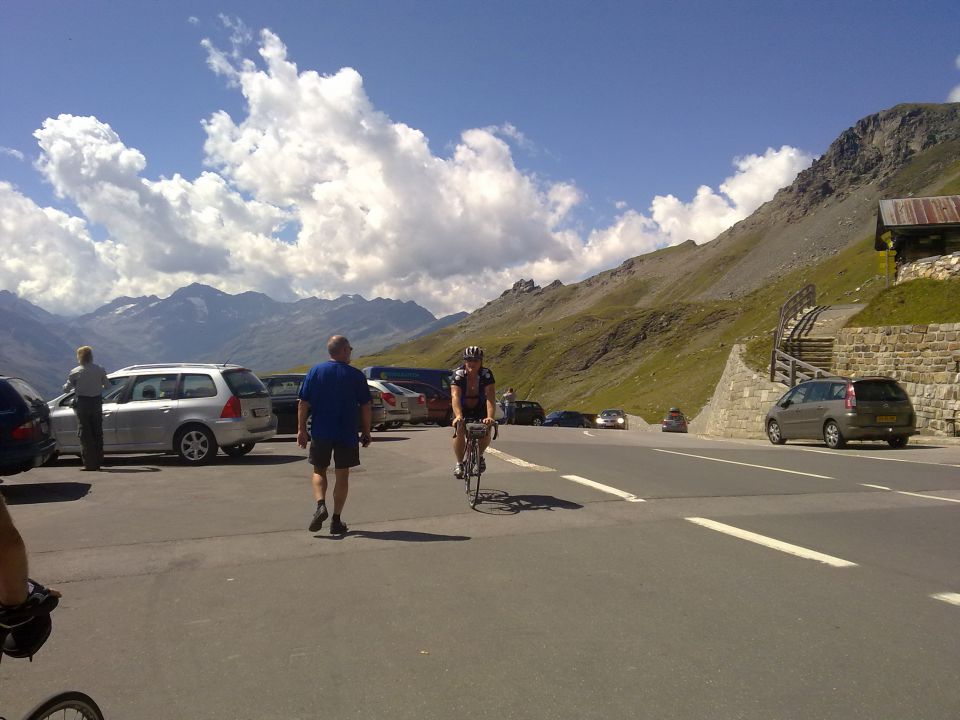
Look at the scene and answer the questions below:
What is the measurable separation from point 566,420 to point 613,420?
4175 mm

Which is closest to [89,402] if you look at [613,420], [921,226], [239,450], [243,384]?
[243,384]

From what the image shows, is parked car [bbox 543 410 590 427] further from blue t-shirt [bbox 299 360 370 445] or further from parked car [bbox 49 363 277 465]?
blue t-shirt [bbox 299 360 370 445]

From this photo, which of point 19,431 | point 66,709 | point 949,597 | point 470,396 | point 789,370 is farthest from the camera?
point 789,370

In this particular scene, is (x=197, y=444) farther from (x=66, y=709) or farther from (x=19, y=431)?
(x=66, y=709)

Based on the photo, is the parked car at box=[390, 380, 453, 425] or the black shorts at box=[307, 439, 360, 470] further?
the parked car at box=[390, 380, 453, 425]

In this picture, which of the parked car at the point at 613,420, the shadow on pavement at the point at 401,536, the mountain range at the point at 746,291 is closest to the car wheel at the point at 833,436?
the mountain range at the point at 746,291

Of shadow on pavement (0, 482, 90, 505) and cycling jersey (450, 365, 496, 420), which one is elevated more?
cycling jersey (450, 365, 496, 420)

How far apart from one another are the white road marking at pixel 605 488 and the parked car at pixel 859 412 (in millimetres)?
9559

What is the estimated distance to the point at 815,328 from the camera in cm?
3406

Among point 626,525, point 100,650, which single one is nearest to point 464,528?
point 626,525

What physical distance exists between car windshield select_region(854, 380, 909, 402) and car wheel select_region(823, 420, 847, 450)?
3.25ft

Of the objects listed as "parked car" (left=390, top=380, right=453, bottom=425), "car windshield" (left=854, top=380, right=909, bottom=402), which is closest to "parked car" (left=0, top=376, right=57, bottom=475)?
"parked car" (left=390, top=380, right=453, bottom=425)

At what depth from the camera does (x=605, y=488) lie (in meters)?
9.82

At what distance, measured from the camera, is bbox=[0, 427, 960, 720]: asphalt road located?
3506 mm
